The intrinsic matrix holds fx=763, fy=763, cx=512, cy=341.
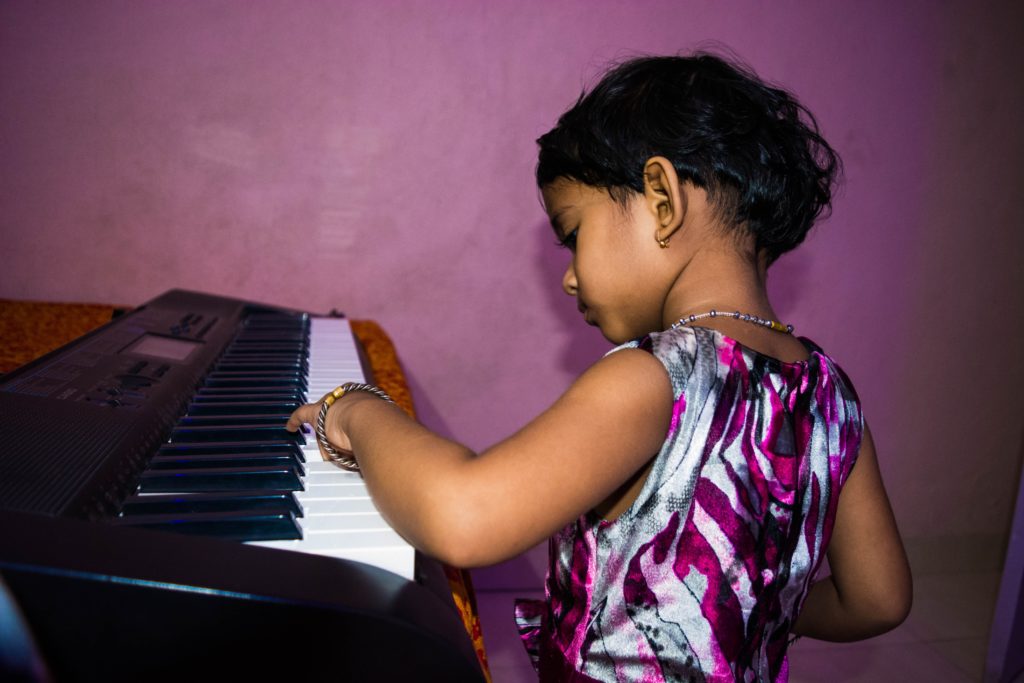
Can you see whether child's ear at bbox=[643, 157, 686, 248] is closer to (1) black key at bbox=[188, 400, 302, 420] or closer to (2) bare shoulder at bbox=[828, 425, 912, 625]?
(2) bare shoulder at bbox=[828, 425, 912, 625]

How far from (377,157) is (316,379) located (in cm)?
112

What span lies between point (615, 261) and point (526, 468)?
368 millimetres

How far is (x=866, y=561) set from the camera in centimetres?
95

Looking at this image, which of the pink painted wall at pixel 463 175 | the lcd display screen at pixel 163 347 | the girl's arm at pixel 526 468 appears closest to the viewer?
the girl's arm at pixel 526 468

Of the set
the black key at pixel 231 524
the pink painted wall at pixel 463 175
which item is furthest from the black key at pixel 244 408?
the pink painted wall at pixel 463 175

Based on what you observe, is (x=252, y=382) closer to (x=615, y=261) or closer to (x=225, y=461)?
(x=225, y=461)

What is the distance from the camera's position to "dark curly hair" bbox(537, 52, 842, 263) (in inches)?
33.5

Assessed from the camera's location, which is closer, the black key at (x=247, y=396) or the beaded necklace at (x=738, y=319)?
the beaded necklace at (x=738, y=319)

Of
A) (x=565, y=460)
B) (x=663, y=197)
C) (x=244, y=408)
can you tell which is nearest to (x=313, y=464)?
(x=244, y=408)

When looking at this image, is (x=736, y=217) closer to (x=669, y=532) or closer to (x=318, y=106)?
(x=669, y=532)

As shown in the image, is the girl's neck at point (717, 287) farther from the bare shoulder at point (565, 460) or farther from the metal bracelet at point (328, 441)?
the metal bracelet at point (328, 441)

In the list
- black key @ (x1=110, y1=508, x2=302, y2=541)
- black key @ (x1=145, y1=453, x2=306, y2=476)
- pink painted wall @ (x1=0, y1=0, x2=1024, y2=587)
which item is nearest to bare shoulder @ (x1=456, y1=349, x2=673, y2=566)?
black key @ (x1=110, y1=508, x2=302, y2=541)

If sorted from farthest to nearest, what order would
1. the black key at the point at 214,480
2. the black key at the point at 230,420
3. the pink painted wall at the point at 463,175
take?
1. the pink painted wall at the point at 463,175
2. the black key at the point at 230,420
3. the black key at the point at 214,480

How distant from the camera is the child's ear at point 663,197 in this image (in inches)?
32.3
